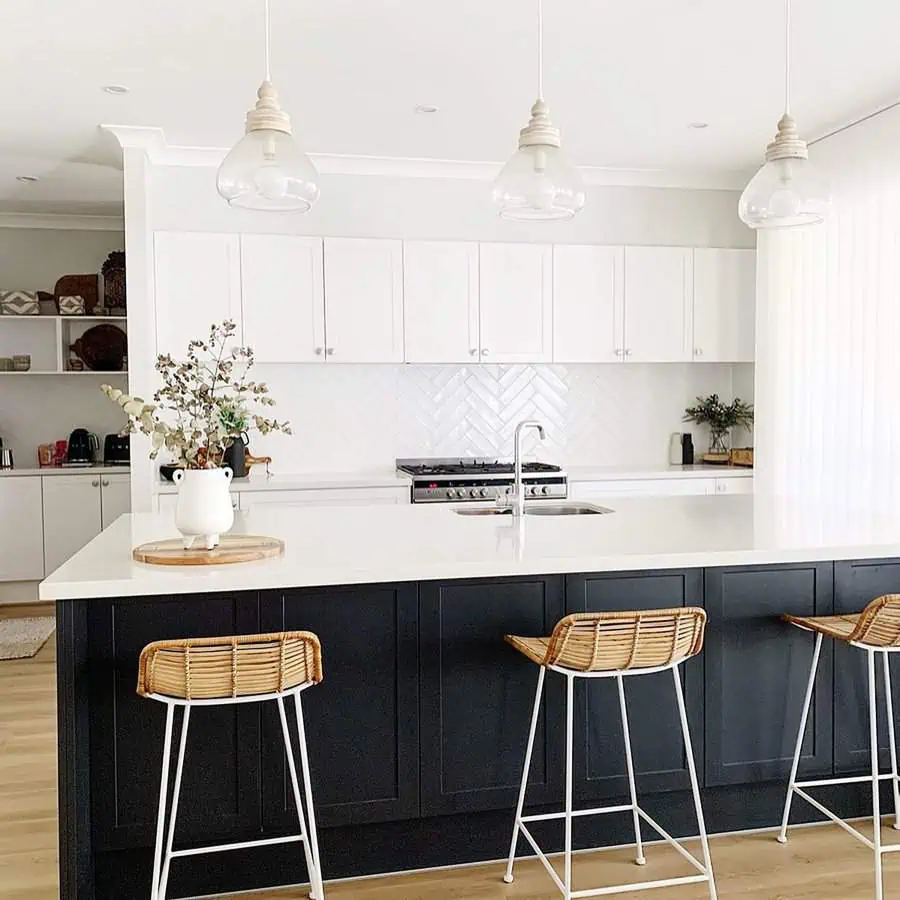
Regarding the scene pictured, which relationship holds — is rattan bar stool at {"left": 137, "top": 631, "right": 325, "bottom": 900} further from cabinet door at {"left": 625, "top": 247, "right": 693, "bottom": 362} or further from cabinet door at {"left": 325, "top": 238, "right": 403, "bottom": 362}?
→ cabinet door at {"left": 625, "top": 247, "right": 693, "bottom": 362}

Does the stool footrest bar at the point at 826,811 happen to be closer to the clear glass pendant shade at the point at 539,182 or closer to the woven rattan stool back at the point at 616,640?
the woven rattan stool back at the point at 616,640

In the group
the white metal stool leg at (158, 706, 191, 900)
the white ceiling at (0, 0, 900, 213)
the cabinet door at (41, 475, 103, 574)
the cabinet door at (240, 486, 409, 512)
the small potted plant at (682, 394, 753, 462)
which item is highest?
the white ceiling at (0, 0, 900, 213)

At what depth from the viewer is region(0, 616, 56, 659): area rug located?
5.48 meters

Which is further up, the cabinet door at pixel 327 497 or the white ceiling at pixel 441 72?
the white ceiling at pixel 441 72

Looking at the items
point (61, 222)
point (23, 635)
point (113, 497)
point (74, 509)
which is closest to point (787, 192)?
point (23, 635)

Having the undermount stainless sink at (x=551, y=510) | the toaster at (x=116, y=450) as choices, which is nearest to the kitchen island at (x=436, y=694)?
the undermount stainless sink at (x=551, y=510)

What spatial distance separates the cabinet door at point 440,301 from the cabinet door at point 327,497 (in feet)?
2.52

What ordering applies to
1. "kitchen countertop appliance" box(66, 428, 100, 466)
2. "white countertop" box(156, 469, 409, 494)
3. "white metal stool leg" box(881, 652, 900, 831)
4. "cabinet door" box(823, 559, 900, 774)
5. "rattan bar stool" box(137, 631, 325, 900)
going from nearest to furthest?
1. "rattan bar stool" box(137, 631, 325, 900)
2. "white metal stool leg" box(881, 652, 900, 831)
3. "cabinet door" box(823, 559, 900, 774)
4. "white countertop" box(156, 469, 409, 494)
5. "kitchen countertop appliance" box(66, 428, 100, 466)

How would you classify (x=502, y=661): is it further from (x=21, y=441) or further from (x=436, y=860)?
(x=21, y=441)

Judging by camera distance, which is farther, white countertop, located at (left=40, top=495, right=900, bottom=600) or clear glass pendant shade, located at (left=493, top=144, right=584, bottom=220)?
clear glass pendant shade, located at (left=493, top=144, right=584, bottom=220)

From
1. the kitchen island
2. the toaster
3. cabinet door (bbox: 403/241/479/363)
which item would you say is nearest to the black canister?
cabinet door (bbox: 403/241/479/363)

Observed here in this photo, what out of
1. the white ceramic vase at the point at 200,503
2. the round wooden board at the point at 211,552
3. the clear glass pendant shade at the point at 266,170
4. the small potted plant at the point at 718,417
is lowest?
the round wooden board at the point at 211,552

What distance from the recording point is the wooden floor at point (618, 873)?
2830mm

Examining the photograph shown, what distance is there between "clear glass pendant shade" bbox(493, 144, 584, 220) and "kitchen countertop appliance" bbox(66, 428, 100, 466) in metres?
4.79
